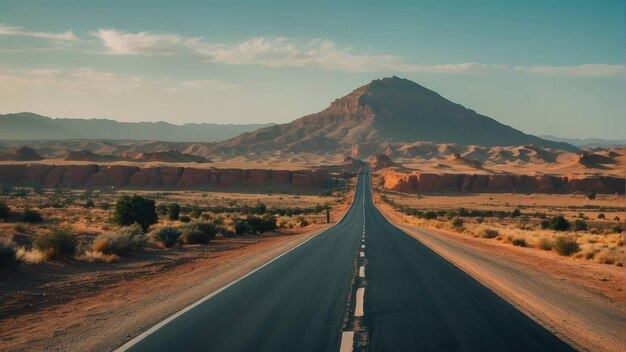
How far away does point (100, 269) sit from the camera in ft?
55.7

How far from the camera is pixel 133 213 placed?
33.0 meters

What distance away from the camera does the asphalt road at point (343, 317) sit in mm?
7938

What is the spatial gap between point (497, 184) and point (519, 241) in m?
97.9

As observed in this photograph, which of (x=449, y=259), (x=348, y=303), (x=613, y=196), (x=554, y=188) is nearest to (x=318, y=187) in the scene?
(x=554, y=188)

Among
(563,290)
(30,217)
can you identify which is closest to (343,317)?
(563,290)

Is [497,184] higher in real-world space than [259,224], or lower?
higher

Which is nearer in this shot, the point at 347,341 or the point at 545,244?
the point at 347,341

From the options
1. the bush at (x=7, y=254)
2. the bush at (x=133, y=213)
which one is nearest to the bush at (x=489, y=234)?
the bush at (x=133, y=213)

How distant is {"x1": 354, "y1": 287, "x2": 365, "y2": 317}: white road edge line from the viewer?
9.89 meters

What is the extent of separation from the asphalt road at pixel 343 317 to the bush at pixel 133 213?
2002 centimetres

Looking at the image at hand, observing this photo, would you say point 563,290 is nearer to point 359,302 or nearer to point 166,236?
point 359,302

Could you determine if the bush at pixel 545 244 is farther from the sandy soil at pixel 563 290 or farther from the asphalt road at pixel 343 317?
the asphalt road at pixel 343 317

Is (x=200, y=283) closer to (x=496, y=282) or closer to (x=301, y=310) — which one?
(x=301, y=310)

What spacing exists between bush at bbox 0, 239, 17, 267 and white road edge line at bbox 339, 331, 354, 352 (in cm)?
1049
